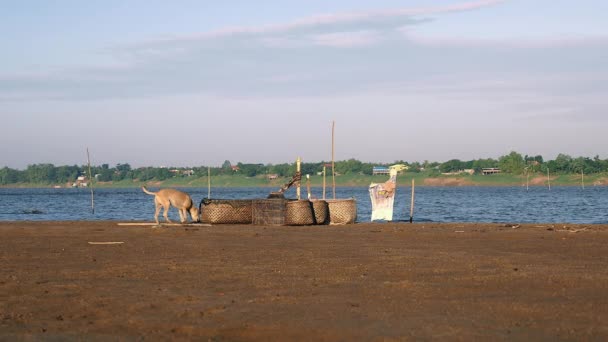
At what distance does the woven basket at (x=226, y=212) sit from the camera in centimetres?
3238

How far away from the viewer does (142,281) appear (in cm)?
1374

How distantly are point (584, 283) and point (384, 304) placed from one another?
3.86 metres

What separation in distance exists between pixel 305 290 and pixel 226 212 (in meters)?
20.2

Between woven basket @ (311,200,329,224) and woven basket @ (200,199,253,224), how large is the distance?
252 cm

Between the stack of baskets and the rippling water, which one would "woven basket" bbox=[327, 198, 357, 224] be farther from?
the rippling water

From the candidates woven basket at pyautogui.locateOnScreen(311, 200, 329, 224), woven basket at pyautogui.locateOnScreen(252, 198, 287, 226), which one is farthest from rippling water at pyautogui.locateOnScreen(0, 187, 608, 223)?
woven basket at pyautogui.locateOnScreen(311, 200, 329, 224)

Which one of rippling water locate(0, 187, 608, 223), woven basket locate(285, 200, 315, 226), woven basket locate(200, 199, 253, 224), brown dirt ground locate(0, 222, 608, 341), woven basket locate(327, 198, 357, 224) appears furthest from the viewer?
rippling water locate(0, 187, 608, 223)

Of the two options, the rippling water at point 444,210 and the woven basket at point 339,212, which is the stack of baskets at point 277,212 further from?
the rippling water at point 444,210

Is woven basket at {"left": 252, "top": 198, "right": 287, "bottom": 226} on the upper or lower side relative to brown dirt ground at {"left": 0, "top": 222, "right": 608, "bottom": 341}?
upper

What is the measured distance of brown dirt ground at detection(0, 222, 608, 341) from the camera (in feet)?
31.4

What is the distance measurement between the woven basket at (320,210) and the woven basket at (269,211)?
1.28 m

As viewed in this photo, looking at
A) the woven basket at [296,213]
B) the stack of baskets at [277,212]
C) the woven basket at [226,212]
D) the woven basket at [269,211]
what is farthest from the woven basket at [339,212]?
the woven basket at [226,212]

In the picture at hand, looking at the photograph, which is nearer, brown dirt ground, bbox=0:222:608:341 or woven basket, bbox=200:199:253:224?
brown dirt ground, bbox=0:222:608:341

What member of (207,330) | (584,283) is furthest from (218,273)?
(584,283)
